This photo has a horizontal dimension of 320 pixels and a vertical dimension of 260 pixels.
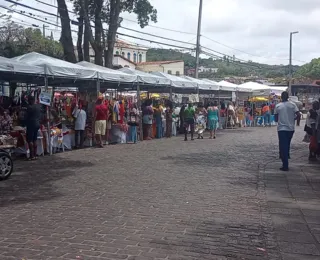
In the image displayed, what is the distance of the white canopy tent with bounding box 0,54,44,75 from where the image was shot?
11.5 m

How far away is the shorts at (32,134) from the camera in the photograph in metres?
11.9

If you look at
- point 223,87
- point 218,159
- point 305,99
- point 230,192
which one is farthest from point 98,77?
point 305,99

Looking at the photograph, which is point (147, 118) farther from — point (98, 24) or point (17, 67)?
point (98, 24)

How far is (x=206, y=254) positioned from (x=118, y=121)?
12360mm

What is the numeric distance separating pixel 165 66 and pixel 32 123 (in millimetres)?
66790

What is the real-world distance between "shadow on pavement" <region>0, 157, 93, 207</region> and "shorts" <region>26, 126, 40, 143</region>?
0.64 metres

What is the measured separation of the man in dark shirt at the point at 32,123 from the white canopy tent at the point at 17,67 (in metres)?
0.86

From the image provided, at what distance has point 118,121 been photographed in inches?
667

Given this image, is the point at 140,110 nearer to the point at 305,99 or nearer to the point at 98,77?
the point at 98,77

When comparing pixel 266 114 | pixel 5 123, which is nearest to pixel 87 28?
pixel 5 123

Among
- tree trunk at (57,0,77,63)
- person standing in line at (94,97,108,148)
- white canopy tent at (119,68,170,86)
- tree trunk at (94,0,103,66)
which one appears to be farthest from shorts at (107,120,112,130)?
tree trunk at (94,0,103,66)

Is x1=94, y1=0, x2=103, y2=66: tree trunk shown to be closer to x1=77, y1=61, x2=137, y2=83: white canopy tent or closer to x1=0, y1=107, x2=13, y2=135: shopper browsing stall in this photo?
x1=77, y1=61, x2=137, y2=83: white canopy tent

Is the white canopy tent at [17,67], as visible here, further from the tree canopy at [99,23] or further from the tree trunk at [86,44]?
the tree trunk at [86,44]

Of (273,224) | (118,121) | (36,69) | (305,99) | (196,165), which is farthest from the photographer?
(305,99)
